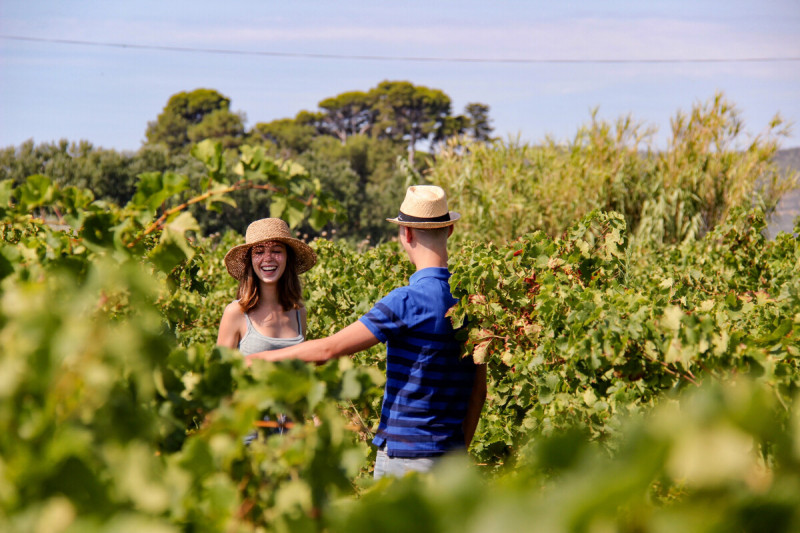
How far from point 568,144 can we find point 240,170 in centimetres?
1391

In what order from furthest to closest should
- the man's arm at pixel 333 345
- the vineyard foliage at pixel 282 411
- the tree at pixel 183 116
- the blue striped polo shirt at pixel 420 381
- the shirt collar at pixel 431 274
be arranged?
the tree at pixel 183 116 < the shirt collar at pixel 431 274 < the blue striped polo shirt at pixel 420 381 < the man's arm at pixel 333 345 < the vineyard foliage at pixel 282 411

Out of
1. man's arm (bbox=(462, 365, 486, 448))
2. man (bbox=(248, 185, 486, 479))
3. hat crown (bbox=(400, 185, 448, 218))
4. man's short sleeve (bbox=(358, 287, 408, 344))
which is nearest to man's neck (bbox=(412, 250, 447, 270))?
man (bbox=(248, 185, 486, 479))

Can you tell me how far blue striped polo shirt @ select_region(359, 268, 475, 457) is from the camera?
255 centimetres

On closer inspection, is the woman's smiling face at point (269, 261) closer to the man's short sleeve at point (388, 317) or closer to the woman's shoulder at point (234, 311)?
the woman's shoulder at point (234, 311)

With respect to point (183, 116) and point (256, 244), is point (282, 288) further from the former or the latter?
point (183, 116)

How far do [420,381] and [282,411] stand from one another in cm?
129

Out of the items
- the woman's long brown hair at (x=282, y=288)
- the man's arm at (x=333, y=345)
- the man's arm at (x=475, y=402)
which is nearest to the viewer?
the man's arm at (x=333, y=345)

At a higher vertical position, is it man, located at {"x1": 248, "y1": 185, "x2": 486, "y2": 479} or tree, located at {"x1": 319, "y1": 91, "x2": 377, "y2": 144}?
man, located at {"x1": 248, "y1": 185, "x2": 486, "y2": 479}

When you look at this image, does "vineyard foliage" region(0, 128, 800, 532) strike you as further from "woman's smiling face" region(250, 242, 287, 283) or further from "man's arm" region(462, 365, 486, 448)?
"woman's smiling face" region(250, 242, 287, 283)

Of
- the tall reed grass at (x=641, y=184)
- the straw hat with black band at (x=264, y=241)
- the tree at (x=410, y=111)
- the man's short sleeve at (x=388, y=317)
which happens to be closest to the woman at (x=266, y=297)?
the straw hat with black band at (x=264, y=241)

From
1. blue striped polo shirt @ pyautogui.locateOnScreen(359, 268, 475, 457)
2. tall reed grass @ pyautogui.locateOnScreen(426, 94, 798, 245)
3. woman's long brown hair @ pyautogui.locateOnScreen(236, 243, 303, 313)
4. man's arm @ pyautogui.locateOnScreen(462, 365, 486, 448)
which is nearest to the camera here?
blue striped polo shirt @ pyautogui.locateOnScreen(359, 268, 475, 457)

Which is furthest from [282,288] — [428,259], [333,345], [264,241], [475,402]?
[333,345]

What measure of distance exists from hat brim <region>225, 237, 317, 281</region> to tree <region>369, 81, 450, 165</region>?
7225 centimetres

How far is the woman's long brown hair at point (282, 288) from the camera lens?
11.9 feet
